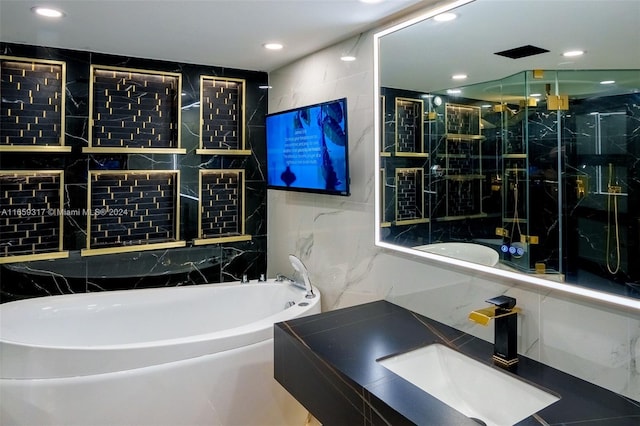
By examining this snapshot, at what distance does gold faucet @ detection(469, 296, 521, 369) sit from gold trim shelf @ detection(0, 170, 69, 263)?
2.90m

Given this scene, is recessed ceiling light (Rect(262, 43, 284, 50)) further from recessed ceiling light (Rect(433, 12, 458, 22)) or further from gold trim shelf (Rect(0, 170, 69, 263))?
gold trim shelf (Rect(0, 170, 69, 263))

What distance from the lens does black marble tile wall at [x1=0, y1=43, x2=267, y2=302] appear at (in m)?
2.93

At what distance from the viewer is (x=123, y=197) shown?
3234 mm

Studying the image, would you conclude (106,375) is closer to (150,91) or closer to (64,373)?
(64,373)

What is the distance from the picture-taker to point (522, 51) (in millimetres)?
1738

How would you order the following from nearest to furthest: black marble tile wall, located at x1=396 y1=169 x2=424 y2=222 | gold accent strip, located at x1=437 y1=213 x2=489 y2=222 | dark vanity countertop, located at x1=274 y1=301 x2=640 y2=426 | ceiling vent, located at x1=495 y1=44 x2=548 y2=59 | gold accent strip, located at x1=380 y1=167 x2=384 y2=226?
dark vanity countertop, located at x1=274 y1=301 x2=640 y2=426, ceiling vent, located at x1=495 y1=44 x2=548 y2=59, gold accent strip, located at x1=437 y1=213 x2=489 y2=222, black marble tile wall, located at x1=396 y1=169 x2=424 y2=222, gold accent strip, located at x1=380 y1=167 x2=384 y2=226

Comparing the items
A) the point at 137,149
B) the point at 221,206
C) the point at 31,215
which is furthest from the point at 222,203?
the point at 31,215

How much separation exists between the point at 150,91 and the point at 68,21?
3.02 ft

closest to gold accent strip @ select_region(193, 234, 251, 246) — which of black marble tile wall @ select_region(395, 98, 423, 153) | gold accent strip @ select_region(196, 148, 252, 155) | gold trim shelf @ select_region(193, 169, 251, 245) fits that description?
gold trim shelf @ select_region(193, 169, 251, 245)

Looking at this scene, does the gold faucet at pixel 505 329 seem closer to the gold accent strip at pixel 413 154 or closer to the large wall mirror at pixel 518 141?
the large wall mirror at pixel 518 141

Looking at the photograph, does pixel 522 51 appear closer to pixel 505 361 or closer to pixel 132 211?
pixel 505 361

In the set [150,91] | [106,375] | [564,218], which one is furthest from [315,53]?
[106,375]

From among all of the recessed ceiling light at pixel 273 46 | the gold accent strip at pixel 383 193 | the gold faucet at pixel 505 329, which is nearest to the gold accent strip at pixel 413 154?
the gold accent strip at pixel 383 193

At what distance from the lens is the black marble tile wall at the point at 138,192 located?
293 cm
